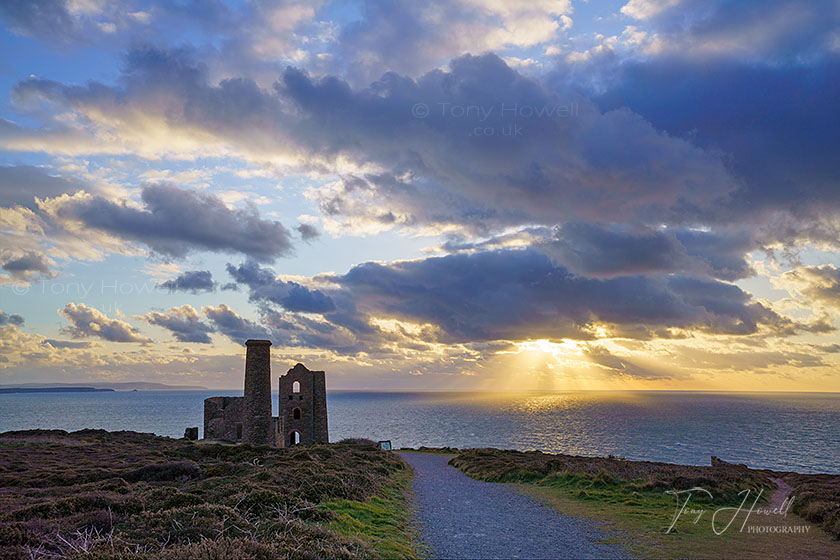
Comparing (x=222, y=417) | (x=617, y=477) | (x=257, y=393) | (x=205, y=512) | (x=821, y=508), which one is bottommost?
(x=617, y=477)

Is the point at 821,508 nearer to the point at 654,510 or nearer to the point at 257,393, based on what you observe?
the point at 654,510

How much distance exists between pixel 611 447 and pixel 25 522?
81967mm

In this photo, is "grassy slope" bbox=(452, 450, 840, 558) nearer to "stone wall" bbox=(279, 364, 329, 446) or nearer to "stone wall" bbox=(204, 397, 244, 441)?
"stone wall" bbox=(279, 364, 329, 446)

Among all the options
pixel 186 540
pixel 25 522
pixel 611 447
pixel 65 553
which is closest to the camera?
pixel 65 553

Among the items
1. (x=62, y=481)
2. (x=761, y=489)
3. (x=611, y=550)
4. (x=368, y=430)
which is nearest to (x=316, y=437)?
(x=62, y=481)

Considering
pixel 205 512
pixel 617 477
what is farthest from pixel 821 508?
pixel 205 512

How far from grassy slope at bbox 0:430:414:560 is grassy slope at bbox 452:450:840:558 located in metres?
6.07

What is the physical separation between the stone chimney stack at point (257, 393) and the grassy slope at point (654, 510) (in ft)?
61.2

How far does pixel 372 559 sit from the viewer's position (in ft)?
29.1

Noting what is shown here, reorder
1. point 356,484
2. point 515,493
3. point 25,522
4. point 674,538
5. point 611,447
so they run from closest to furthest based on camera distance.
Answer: point 25,522 < point 674,538 < point 356,484 < point 515,493 < point 611,447

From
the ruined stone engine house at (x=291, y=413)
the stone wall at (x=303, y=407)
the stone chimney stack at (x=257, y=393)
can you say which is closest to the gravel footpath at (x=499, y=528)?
the stone chimney stack at (x=257, y=393)

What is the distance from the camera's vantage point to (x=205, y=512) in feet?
35.3

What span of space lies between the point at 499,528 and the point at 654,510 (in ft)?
19.5

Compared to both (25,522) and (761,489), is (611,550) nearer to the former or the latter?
(25,522)
